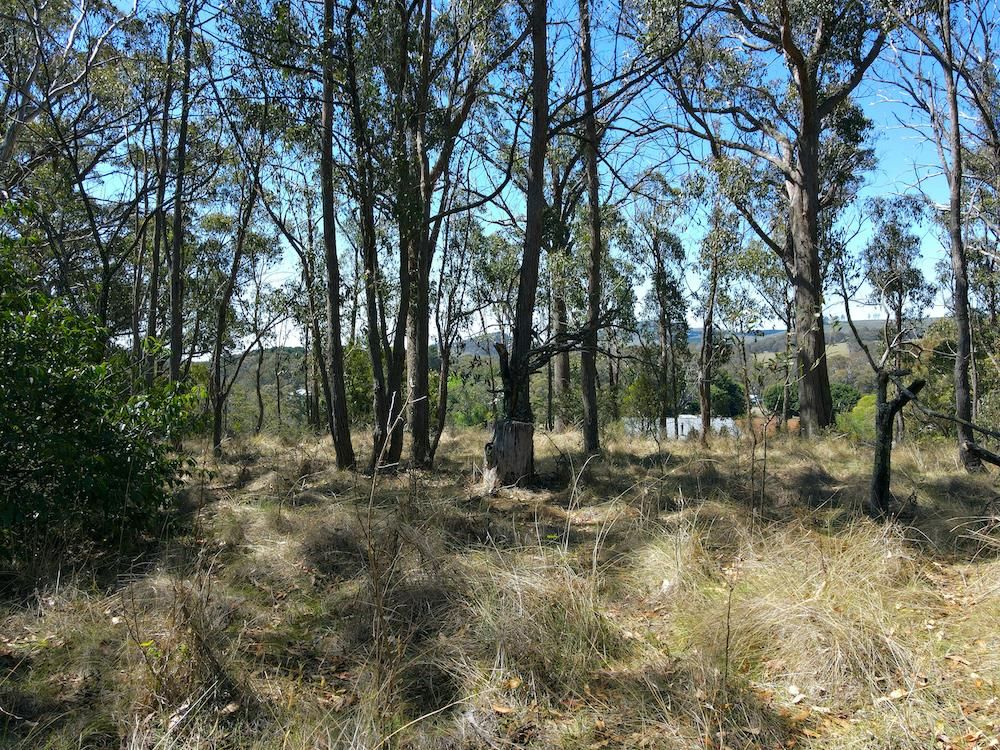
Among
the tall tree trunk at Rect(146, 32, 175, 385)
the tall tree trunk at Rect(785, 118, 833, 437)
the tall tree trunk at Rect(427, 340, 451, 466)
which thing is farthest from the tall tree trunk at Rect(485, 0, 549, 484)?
the tall tree trunk at Rect(785, 118, 833, 437)

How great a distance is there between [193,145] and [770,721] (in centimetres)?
1570

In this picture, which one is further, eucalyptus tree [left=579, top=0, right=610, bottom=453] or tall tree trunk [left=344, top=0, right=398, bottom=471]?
eucalyptus tree [left=579, top=0, right=610, bottom=453]

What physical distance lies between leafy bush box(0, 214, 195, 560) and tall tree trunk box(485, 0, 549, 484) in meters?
3.38

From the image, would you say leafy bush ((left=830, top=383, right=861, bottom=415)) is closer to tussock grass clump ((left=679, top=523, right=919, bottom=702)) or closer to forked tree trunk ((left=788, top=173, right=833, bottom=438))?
forked tree trunk ((left=788, top=173, right=833, bottom=438))

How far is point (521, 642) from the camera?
11.7 feet

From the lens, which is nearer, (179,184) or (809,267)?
(179,184)

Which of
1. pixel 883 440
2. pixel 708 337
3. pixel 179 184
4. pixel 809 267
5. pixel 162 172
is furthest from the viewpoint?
pixel 708 337

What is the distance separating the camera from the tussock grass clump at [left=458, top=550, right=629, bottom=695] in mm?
3486

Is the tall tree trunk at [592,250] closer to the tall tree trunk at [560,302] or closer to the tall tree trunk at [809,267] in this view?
the tall tree trunk at [560,302]

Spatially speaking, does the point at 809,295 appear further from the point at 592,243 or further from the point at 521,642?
the point at 521,642

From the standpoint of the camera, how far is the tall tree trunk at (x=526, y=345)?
7535mm

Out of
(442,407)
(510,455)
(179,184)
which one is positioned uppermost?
(179,184)

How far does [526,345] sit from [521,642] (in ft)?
15.4

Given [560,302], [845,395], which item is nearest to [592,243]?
[560,302]
